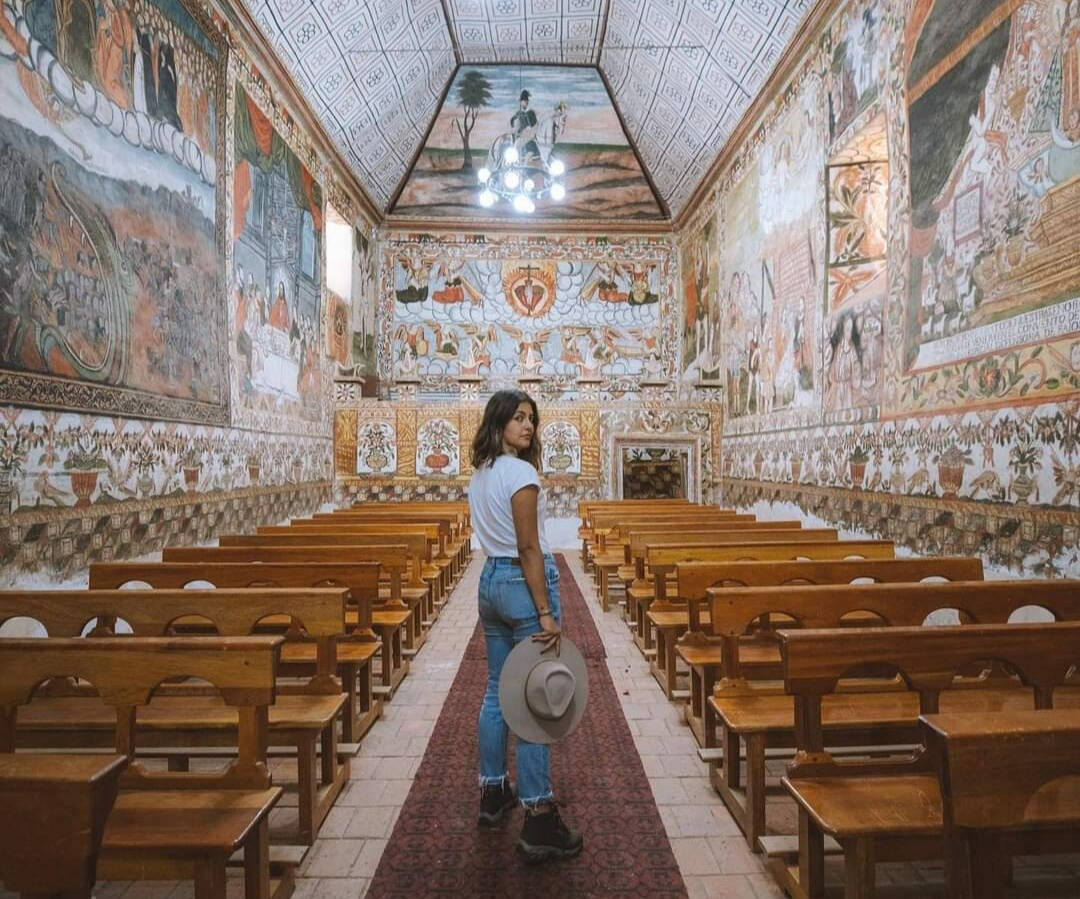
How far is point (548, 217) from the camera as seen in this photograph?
52.0 feet

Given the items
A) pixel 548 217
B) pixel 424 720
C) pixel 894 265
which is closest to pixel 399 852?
pixel 424 720

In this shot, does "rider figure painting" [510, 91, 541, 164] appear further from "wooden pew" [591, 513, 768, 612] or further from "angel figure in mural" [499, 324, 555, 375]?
"wooden pew" [591, 513, 768, 612]

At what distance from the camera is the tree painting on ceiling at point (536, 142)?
13.9 m

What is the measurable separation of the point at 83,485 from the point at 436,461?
7.51 meters

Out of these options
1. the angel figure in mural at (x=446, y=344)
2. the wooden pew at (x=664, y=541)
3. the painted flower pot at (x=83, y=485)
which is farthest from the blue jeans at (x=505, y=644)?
the angel figure in mural at (x=446, y=344)

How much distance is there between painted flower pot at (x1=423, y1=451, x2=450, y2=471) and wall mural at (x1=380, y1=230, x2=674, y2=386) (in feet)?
12.1

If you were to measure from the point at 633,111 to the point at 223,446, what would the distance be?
35.1ft

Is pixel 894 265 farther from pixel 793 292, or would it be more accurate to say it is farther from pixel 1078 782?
pixel 1078 782

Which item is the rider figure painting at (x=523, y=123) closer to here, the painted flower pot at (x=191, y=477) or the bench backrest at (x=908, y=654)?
the painted flower pot at (x=191, y=477)

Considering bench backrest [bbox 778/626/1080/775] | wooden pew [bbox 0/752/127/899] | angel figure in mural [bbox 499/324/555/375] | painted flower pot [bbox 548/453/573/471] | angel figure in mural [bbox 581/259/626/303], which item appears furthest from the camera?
angel figure in mural [bbox 581/259/626/303]

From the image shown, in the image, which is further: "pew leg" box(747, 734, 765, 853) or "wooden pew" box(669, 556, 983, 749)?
"wooden pew" box(669, 556, 983, 749)

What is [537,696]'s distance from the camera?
252cm

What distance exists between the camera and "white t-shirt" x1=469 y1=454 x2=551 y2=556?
2.70m

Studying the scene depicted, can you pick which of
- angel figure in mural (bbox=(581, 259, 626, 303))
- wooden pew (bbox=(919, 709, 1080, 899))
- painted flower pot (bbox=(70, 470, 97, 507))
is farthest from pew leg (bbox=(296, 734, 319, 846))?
angel figure in mural (bbox=(581, 259, 626, 303))
